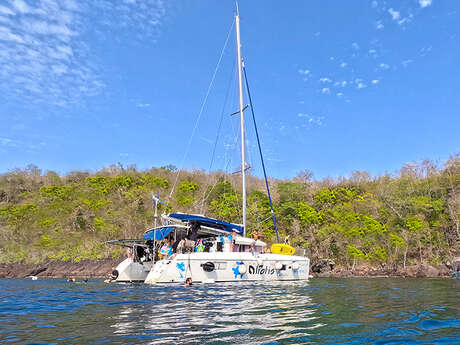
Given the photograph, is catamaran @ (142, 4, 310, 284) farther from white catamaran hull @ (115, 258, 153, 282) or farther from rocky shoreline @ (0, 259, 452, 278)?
rocky shoreline @ (0, 259, 452, 278)

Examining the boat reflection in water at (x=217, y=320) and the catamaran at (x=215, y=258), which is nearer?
the boat reflection in water at (x=217, y=320)

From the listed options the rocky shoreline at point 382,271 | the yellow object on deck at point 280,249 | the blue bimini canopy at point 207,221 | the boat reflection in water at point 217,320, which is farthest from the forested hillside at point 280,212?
the boat reflection in water at point 217,320

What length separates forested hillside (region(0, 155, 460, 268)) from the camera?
3194 centimetres

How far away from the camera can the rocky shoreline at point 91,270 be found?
28.1 metres

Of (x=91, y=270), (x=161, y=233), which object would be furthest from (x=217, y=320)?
(x=91, y=270)

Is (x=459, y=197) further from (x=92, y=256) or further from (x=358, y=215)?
(x=92, y=256)

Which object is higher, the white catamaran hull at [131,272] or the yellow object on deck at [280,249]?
the yellow object on deck at [280,249]

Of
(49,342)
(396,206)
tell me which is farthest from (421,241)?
(49,342)

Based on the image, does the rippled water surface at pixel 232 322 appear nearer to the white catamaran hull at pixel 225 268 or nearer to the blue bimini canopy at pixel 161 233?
the white catamaran hull at pixel 225 268

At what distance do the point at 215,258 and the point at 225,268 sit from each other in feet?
2.58

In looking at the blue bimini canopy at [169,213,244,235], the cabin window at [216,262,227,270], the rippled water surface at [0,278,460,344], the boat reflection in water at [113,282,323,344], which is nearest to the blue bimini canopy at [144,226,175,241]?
the blue bimini canopy at [169,213,244,235]

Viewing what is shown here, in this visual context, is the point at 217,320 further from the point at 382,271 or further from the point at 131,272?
the point at 382,271

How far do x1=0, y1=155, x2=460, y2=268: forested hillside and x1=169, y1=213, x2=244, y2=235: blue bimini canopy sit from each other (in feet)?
23.4

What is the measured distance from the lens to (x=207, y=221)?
701 inches
